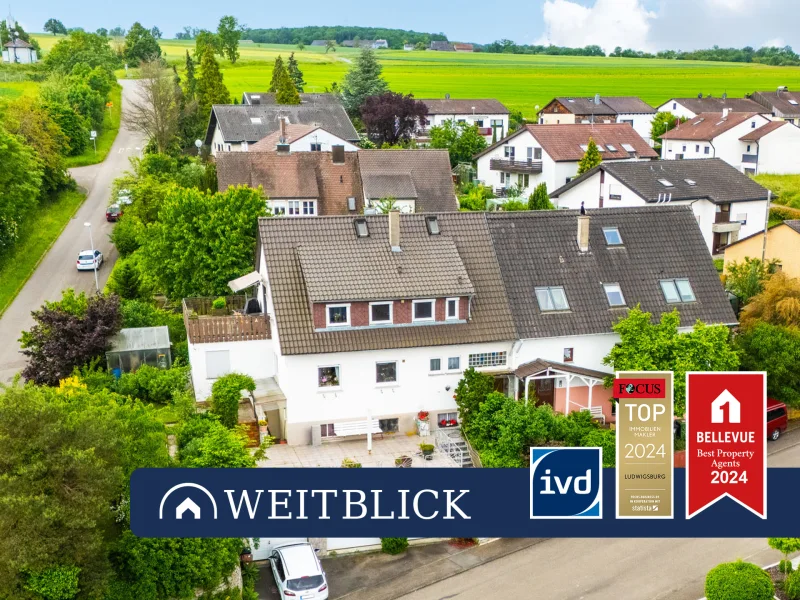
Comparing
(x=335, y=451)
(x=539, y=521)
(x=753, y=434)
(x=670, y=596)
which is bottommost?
(x=670, y=596)

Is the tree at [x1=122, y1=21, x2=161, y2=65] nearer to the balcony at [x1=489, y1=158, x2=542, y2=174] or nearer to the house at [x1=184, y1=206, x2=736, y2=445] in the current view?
the balcony at [x1=489, y1=158, x2=542, y2=174]

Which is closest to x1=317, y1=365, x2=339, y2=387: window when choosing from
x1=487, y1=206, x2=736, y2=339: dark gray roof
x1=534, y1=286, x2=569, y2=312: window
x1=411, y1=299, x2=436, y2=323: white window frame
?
x1=411, y1=299, x2=436, y2=323: white window frame

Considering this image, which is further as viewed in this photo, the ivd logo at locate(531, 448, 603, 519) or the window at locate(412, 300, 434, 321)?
the window at locate(412, 300, 434, 321)

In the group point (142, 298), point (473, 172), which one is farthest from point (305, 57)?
point (142, 298)

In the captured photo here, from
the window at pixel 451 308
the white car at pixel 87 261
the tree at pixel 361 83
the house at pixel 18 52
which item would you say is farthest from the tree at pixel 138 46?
the window at pixel 451 308

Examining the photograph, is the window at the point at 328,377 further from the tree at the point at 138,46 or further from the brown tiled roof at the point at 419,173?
the tree at the point at 138,46

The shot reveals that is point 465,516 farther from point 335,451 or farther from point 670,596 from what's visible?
point 335,451

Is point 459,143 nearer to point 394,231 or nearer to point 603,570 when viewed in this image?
point 394,231
